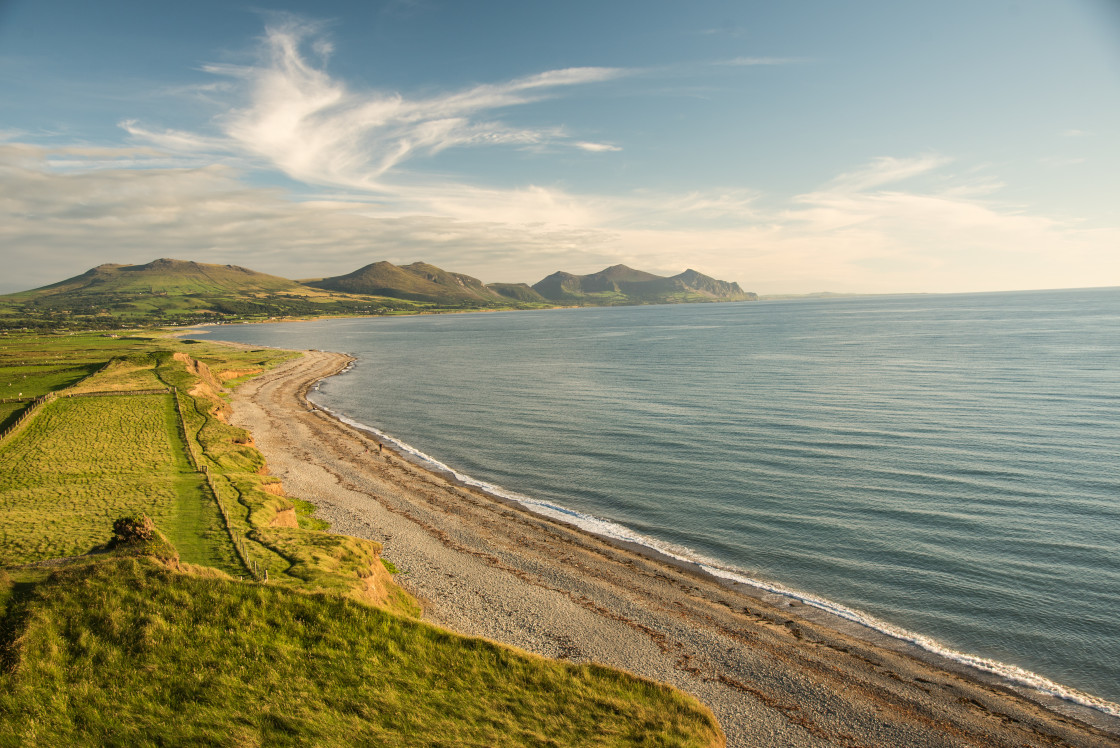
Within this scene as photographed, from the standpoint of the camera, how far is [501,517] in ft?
133

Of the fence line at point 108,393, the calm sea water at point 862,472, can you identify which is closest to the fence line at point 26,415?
the fence line at point 108,393

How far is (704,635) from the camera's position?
25.8m

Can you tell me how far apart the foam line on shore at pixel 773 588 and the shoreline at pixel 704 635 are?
1.21 ft

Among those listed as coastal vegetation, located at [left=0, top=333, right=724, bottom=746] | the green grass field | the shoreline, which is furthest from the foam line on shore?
the green grass field

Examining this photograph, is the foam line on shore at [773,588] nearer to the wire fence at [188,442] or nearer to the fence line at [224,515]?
the fence line at [224,515]

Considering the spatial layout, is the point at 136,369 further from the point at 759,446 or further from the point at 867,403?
the point at 867,403

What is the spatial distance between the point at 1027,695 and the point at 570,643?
18.5 m

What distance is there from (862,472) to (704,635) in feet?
88.4

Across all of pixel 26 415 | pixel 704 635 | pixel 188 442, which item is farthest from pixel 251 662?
pixel 26 415

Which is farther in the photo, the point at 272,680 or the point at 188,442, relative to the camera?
the point at 188,442

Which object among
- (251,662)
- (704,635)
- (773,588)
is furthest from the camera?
(773,588)

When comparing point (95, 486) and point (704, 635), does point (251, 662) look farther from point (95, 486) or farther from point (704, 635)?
point (95, 486)

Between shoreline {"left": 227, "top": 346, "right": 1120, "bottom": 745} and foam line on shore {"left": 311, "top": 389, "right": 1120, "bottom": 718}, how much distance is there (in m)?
0.37

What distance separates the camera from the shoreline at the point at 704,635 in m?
20.2
